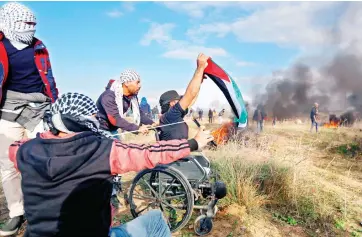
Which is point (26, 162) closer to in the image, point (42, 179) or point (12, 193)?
point (42, 179)

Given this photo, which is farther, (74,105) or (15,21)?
(15,21)

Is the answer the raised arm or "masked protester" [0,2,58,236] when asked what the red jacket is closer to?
"masked protester" [0,2,58,236]

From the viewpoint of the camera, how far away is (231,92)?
10.9 ft

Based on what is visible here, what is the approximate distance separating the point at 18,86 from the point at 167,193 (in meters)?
2.07

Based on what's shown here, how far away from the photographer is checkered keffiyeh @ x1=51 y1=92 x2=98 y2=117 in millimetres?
1831

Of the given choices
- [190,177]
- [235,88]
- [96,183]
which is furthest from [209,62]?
[96,183]

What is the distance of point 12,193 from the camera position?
333 cm

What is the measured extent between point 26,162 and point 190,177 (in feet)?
7.81

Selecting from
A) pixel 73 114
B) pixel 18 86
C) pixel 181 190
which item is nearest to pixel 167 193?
pixel 181 190

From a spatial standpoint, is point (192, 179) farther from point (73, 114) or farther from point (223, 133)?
point (223, 133)

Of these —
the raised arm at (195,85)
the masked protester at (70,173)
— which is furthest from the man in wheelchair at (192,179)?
the masked protester at (70,173)

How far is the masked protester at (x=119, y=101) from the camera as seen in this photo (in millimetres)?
4102

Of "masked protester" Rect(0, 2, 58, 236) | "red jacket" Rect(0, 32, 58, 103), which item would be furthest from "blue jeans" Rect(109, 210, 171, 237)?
"red jacket" Rect(0, 32, 58, 103)

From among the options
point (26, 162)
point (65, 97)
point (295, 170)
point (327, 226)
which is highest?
point (65, 97)
